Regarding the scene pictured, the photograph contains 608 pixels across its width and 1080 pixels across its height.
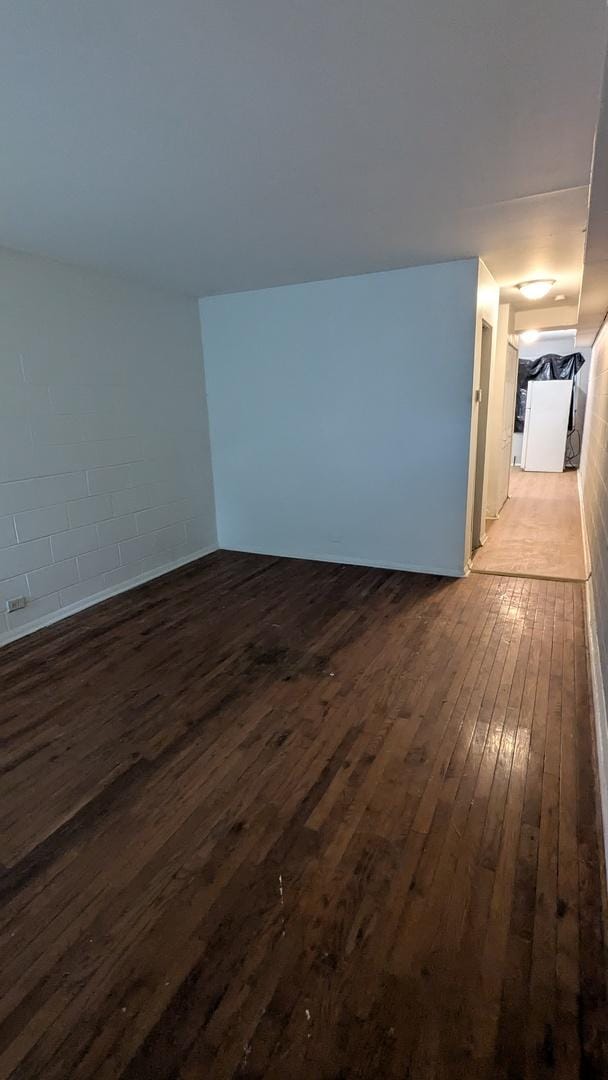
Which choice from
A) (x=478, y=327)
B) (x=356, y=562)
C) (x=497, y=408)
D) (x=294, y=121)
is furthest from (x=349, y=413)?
(x=294, y=121)

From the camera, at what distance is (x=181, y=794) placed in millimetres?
1996

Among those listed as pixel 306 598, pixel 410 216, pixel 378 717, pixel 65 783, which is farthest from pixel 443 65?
pixel 306 598

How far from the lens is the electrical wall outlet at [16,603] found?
337 centimetres

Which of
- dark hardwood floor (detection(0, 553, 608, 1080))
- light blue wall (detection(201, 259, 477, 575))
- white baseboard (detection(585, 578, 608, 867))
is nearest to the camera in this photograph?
dark hardwood floor (detection(0, 553, 608, 1080))

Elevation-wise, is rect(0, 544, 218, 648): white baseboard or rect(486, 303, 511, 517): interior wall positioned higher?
rect(486, 303, 511, 517): interior wall

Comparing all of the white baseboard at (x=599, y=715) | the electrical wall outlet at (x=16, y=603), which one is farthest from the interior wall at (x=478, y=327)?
the electrical wall outlet at (x=16, y=603)

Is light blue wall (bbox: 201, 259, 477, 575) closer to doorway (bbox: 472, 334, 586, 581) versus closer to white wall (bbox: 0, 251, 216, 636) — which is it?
white wall (bbox: 0, 251, 216, 636)

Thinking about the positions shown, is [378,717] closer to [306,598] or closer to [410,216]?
[306,598]

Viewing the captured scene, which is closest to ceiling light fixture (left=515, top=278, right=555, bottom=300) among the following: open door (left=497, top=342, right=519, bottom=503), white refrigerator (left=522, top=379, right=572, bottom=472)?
open door (left=497, top=342, right=519, bottom=503)

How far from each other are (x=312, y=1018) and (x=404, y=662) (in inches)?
71.9

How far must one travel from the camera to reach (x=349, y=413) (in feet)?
14.6

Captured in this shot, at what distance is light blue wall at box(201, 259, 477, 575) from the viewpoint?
13.1ft

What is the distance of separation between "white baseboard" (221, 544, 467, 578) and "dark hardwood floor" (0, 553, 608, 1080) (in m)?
1.20

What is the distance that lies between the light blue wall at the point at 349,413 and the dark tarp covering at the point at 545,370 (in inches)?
253
